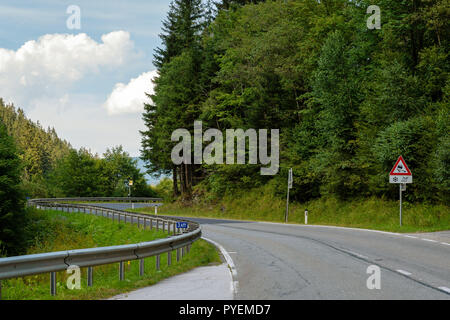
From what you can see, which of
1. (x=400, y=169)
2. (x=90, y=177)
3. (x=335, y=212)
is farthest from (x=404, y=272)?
(x=90, y=177)

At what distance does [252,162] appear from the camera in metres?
38.4

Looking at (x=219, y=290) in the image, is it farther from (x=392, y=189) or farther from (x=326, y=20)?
(x=326, y=20)

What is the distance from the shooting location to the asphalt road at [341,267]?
7489mm

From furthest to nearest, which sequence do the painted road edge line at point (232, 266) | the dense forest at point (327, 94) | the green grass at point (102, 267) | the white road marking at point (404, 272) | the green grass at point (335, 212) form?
1. the dense forest at point (327, 94)
2. the green grass at point (335, 212)
3. the white road marking at point (404, 272)
4. the painted road edge line at point (232, 266)
5. the green grass at point (102, 267)

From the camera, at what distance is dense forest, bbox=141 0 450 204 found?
24.0m

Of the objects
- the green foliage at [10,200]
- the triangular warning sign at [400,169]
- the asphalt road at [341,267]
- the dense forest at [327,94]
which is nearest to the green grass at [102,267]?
the asphalt road at [341,267]

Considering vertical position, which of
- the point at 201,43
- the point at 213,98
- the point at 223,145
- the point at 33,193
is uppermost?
the point at 201,43

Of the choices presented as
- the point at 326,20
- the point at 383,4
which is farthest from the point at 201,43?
the point at 383,4

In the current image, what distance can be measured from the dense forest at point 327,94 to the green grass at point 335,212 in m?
0.78

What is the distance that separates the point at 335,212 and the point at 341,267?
19.5 meters

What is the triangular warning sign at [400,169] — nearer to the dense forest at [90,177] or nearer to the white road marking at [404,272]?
the white road marking at [404,272]

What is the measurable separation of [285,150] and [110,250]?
28.2 metres

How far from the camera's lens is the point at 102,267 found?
48.8ft

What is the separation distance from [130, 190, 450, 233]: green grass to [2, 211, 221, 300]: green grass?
1001cm
